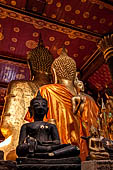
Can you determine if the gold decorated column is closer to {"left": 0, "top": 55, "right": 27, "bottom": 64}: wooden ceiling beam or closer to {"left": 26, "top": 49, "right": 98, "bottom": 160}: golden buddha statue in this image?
{"left": 26, "top": 49, "right": 98, "bottom": 160}: golden buddha statue

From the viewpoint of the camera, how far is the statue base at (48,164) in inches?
43.8

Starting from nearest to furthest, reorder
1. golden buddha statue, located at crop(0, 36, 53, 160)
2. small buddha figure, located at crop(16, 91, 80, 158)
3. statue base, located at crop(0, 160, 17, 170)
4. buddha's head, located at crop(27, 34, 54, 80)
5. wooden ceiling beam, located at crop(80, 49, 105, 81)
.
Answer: statue base, located at crop(0, 160, 17, 170) → small buddha figure, located at crop(16, 91, 80, 158) → golden buddha statue, located at crop(0, 36, 53, 160) → buddha's head, located at crop(27, 34, 54, 80) → wooden ceiling beam, located at crop(80, 49, 105, 81)

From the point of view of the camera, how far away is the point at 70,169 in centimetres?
114

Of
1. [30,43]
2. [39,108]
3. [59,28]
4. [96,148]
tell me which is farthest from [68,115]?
[30,43]

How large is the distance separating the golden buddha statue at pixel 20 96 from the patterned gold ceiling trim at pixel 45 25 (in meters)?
0.85

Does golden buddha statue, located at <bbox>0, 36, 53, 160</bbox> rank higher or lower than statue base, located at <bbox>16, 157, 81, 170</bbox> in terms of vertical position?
higher

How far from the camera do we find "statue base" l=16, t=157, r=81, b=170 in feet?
3.65

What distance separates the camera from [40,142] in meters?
1.36

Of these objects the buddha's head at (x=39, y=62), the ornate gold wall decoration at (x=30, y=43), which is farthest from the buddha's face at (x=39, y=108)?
the ornate gold wall decoration at (x=30, y=43)

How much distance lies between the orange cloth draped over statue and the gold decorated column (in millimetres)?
1766

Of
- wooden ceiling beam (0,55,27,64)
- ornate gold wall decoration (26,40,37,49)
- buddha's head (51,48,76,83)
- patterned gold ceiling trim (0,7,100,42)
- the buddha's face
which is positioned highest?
patterned gold ceiling trim (0,7,100,42)

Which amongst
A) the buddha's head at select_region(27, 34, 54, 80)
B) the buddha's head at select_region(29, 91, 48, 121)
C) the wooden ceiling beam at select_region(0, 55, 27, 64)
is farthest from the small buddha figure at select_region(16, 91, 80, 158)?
the wooden ceiling beam at select_region(0, 55, 27, 64)

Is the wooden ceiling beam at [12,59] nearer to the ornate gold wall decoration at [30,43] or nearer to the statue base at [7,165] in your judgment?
the ornate gold wall decoration at [30,43]

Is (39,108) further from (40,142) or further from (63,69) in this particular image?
(63,69)
